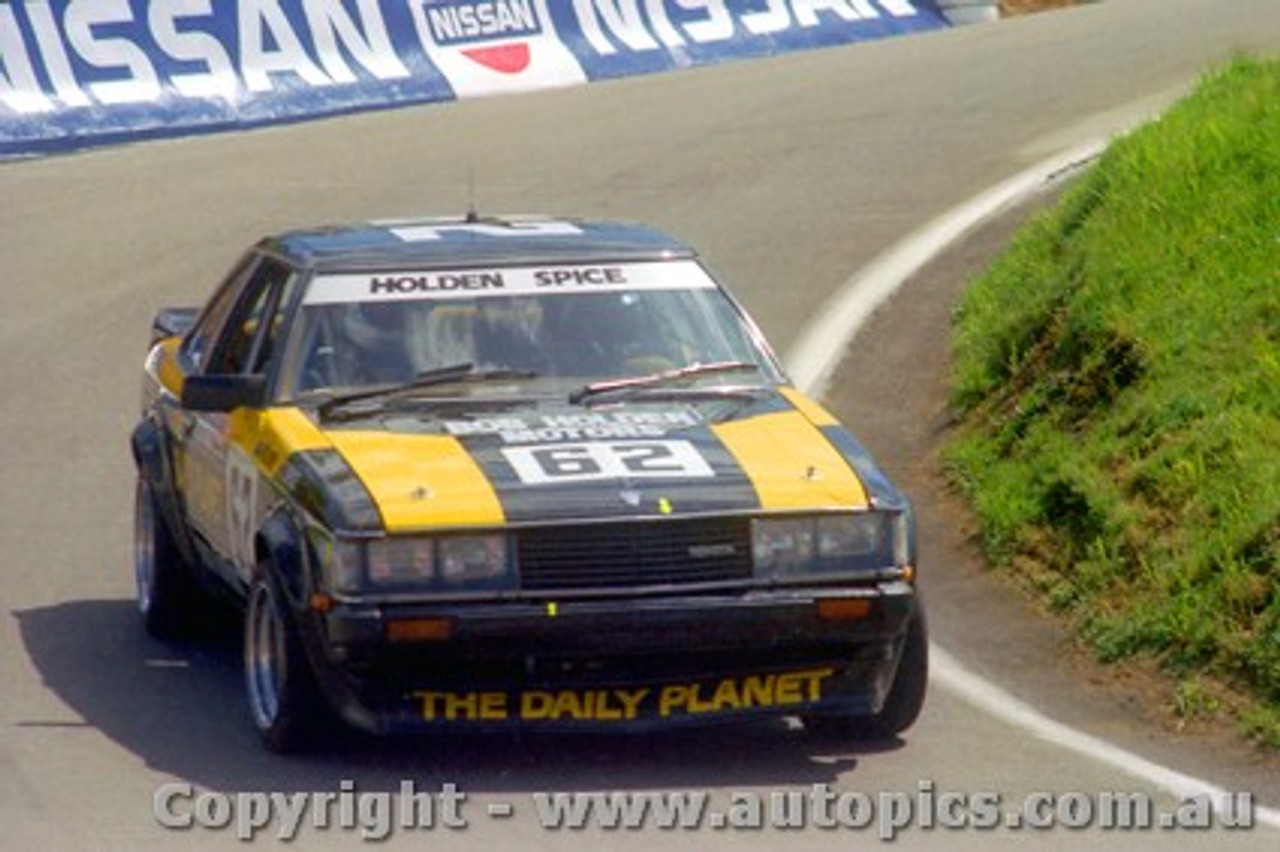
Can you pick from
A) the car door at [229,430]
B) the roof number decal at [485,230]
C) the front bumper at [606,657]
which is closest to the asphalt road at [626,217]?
the front bumper at [606,657]

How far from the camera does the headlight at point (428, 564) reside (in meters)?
8.49

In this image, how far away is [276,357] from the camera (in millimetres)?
9805

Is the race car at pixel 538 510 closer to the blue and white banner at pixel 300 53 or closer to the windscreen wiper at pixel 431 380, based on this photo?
the windscreen wiper at pixel 431 380

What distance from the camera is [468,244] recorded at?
10188 mm

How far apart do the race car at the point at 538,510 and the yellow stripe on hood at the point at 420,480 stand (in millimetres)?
10

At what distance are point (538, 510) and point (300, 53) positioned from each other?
14.5m

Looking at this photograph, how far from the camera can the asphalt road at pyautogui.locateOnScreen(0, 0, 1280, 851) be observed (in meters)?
8.73

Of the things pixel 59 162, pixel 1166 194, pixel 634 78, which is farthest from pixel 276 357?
pixel 634 78

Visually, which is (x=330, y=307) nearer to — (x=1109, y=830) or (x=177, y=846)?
(x=177, y=846)

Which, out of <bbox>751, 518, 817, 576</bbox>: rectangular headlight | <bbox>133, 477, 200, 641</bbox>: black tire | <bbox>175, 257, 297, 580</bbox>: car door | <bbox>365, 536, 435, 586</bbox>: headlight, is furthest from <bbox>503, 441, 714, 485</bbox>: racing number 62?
<bbox>133, 477, 200, 641</bbox>: black tire

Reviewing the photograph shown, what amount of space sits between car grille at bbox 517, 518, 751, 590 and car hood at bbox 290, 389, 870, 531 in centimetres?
5

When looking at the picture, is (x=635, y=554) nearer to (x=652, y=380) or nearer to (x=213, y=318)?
(x=652, y=380)

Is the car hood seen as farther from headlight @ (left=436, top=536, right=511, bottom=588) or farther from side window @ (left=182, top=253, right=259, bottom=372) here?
side window @ (left=182, top=253, right=259, bottom=372)

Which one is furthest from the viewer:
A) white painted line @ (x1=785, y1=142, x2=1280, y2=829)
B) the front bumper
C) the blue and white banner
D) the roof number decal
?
the blue and white banner
